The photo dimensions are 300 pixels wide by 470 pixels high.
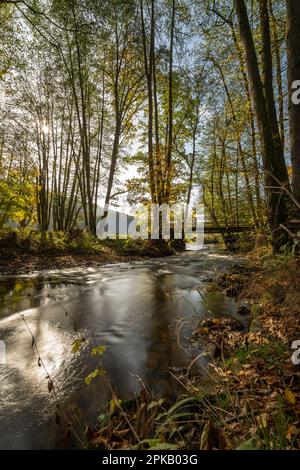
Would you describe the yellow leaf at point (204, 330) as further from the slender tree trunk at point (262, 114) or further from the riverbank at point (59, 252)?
the riverbank at point (59, 252)

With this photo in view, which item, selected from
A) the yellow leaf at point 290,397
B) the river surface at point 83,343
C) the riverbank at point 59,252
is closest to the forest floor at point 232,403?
the yellow leaf at point 290,397

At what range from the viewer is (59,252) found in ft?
31.7

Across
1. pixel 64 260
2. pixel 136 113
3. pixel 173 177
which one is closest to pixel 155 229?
pixel 173 177

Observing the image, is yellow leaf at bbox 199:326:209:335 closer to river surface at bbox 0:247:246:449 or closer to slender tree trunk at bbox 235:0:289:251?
river surface at bbox 0:247:246:449

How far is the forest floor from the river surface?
0.18 metres

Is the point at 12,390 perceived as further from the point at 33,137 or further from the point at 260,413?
the point at 33,137

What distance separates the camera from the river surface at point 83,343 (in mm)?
1688

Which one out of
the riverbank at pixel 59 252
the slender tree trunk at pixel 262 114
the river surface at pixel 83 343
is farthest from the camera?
the riverbank at pixel 59 252

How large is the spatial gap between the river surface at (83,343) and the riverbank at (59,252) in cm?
247

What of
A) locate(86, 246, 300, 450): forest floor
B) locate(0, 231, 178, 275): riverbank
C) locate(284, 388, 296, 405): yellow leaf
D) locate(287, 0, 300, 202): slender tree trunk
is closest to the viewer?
locate(86, 246, 300, 450): forest floor

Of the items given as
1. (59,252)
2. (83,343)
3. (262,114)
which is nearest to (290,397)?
(83,343)

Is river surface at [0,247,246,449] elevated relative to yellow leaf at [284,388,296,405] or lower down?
lower down

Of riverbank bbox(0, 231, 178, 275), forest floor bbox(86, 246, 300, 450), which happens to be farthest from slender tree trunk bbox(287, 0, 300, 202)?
riverbank bbox(0, 231, 178, 275)

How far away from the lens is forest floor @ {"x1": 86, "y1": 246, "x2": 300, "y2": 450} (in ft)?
4.23
